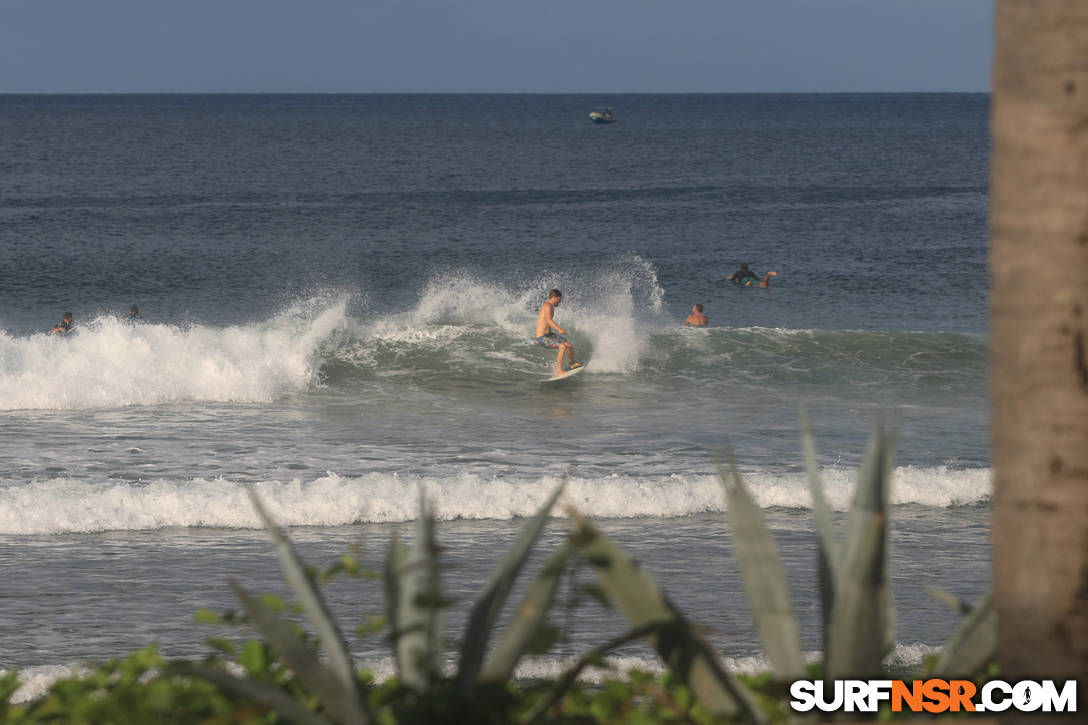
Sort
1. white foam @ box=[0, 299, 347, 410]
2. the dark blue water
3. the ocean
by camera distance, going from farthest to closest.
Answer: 1. the dark blue water
2. white foam @ box=[0, 299, 347, 410]
3. the ocean

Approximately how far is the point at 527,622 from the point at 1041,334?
1.39 meters

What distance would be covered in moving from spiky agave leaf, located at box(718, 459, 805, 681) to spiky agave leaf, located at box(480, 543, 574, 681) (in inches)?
17.4

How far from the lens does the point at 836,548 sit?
3428 mm

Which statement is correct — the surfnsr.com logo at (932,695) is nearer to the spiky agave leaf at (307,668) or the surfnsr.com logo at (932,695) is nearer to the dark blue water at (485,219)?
the spiky agave leaf at (307,668)

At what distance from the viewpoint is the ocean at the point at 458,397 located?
9.25 meters

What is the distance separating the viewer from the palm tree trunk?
2.75m

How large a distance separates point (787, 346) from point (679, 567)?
13.7 metres

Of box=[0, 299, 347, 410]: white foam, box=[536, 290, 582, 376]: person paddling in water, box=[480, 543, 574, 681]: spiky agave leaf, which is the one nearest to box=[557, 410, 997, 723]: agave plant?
box=[480, 543, 574, 681]: spiky agave leaf

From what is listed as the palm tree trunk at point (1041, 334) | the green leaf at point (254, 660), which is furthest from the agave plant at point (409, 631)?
the palm tree trunk at point (1041, 334)

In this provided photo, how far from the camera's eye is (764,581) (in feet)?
10.4

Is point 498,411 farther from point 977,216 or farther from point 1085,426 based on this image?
point 977,216

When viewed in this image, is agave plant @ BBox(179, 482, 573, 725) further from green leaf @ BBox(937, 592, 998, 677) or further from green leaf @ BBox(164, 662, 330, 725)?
green leaf @ BBox(937, 592, 998, 677)

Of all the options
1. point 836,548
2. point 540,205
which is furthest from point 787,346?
point 540,205

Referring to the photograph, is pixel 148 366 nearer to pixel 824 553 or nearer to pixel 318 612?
Answer: pixel 318 612
